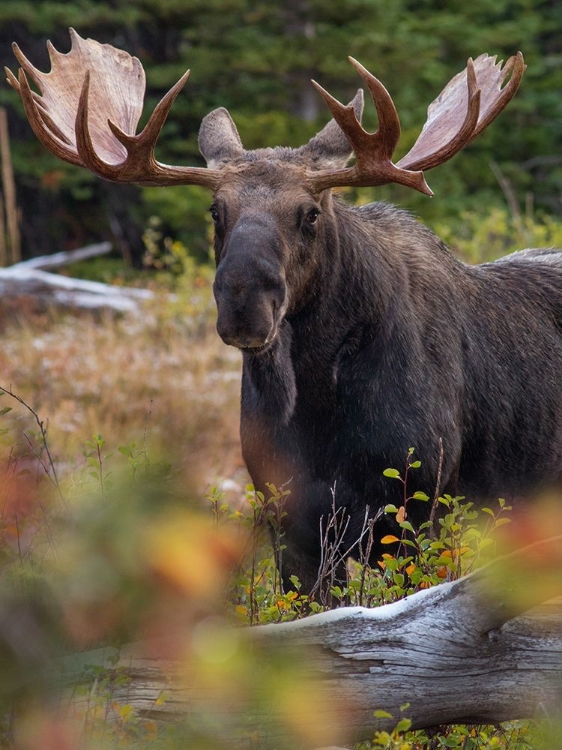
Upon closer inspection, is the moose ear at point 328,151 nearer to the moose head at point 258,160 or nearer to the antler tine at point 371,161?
the moose head at point 258,160

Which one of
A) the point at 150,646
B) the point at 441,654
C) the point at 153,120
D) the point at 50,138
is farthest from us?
the point at 50,138

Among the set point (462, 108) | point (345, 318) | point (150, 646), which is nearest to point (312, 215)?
point (345, 318)

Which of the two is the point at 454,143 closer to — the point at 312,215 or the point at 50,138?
the point at 312,215

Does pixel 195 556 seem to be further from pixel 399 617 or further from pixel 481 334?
pixel 481 334

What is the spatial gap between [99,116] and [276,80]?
41.7ft

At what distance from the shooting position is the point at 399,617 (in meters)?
2.96

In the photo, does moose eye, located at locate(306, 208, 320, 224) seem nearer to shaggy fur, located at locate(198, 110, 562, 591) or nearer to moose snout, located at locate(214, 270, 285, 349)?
shaggy fur, located at locate(198, 110, 562, 591)

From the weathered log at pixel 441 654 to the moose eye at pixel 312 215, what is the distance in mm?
1831

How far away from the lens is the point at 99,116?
494 cm

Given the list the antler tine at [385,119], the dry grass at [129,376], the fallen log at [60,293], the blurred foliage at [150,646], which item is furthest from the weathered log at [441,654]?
the fallen log at [60,293]

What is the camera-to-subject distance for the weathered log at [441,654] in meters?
2.82

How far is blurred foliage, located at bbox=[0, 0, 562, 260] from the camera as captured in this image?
1620 centimetres

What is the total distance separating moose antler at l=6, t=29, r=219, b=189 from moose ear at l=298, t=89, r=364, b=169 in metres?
0.40

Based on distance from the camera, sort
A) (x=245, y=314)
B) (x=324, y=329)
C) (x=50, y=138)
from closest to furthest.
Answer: (x=245, y=314) < (x=324, y=329) < (x=50, y=138)
